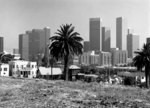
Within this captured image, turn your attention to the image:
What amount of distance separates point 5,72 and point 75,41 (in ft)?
148

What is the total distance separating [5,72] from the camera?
2753 inches

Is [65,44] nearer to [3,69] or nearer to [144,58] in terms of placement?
[144,58]

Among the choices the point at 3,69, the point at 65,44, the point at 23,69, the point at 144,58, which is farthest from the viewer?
the point at 23,69

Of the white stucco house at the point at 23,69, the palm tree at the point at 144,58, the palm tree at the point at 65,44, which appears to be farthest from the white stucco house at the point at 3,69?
the palm tree at the point at 144,58

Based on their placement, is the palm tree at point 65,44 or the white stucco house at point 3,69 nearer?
the palm tree at point 65,44

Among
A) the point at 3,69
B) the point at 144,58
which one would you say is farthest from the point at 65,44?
the point at 3,69

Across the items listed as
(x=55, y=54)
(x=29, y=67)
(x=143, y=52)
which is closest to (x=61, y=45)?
(x=55, y=54)

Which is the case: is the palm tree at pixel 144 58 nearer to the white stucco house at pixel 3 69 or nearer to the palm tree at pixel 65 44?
the palm tree at pixel 65 44

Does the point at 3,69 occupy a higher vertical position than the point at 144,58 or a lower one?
lower

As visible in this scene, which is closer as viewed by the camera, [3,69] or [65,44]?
[65,44]

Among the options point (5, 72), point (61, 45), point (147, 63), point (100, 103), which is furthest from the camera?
point (5, 72)

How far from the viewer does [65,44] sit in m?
32.3

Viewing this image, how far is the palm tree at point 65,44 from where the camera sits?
32156 millimetres

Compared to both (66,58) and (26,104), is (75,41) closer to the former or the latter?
(66,58)
